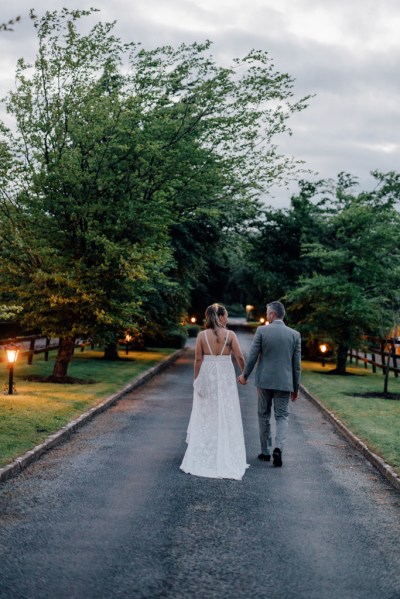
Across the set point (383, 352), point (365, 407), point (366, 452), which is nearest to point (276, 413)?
point (366, 452)

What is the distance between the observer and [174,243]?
27.9m

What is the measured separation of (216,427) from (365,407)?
725cm

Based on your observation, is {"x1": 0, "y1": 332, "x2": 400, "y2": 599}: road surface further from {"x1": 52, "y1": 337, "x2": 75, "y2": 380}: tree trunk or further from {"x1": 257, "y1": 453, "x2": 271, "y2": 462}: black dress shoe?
{"x1": 52, "y1": 337, "x2": 75, "y2": 380}: tree trunk

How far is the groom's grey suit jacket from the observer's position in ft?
28.9

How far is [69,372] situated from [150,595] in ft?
57.2

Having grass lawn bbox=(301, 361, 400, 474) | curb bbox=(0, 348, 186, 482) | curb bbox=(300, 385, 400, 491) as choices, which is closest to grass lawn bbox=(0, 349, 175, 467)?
curb bbox=(0, 348, 186, 482)

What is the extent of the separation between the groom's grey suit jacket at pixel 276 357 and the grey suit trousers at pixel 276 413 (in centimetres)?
15

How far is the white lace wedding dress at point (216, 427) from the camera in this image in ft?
26.7

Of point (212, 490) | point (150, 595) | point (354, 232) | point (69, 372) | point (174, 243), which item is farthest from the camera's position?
point (174, 243)

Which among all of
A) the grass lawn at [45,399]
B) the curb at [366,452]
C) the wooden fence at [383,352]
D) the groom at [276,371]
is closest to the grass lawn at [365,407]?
the curb at [366,452]

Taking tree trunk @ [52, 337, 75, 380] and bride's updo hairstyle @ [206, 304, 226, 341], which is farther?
tree trunk @ [52, 337, 75, 380]

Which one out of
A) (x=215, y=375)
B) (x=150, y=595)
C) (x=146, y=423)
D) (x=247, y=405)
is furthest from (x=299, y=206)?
(x=150, y=595)

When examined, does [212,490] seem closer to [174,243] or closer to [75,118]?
[75,118]

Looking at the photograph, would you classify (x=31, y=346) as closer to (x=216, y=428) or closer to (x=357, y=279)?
(x=357, y=279)
